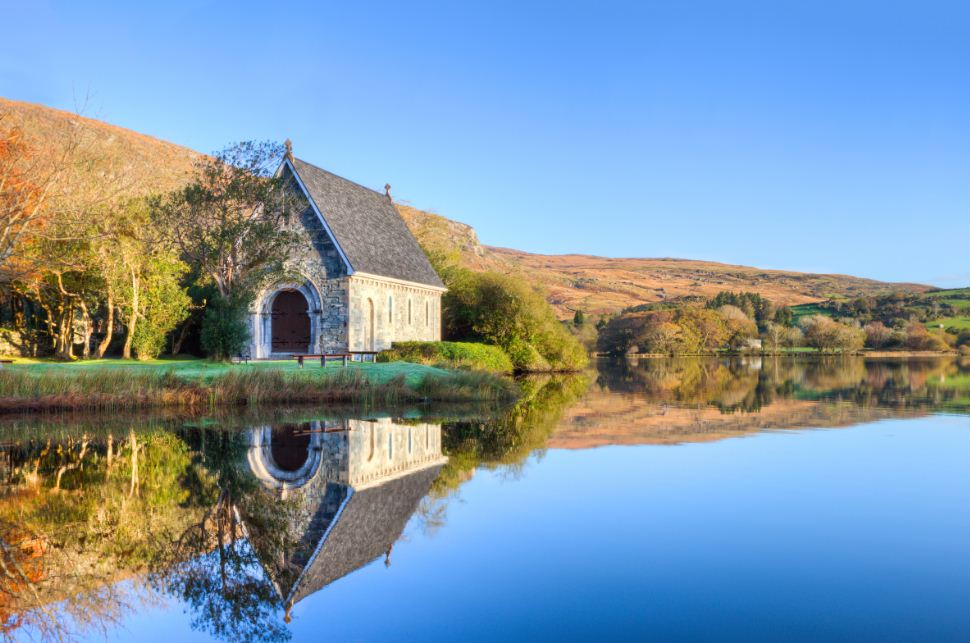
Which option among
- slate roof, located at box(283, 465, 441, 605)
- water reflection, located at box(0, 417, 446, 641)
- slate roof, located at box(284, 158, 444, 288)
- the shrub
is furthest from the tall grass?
the shrub

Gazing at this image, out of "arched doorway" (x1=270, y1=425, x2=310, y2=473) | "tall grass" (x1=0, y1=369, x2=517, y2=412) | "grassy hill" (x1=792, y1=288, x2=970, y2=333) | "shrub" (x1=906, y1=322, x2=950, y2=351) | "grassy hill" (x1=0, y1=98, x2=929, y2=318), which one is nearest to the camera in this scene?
"arched doorway" (x1=270, y1=425, x2=310, y2=473)

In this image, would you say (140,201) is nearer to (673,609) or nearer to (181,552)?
(181,552)

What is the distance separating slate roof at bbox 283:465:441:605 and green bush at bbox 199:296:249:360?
17.3 metres

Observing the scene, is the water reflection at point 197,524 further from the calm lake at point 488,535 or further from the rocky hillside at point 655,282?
the rocky hillside at point 655,282

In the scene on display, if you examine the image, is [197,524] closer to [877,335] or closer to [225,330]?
[225,330]

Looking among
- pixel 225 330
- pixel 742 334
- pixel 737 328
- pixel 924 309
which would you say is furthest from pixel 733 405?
pixel 924 309

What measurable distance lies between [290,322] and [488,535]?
77.3 feet

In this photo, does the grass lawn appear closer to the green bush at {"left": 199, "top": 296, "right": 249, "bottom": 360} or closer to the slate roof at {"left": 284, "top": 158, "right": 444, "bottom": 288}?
the green bush at {"left": 199, "top": 296, "right": 249, "bottom": 360}

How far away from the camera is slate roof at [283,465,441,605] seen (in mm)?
6160

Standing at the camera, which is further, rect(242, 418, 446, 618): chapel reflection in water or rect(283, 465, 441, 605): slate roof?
rect(242, 418, 446, 618): chapel reflection in water

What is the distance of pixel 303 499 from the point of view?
8664 millimetres

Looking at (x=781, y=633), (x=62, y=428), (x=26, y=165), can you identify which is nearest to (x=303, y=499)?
(x=781, y=633)

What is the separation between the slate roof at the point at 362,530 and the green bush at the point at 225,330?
17.3 meters

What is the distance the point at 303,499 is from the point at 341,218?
2267cm
